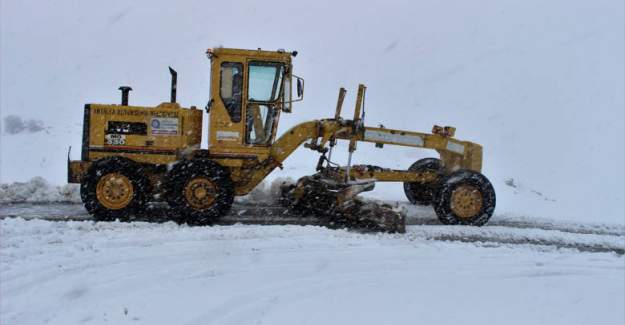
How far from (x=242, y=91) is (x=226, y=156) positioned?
101cm

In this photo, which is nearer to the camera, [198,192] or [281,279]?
[281,279]

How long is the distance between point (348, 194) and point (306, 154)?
10.2 meters

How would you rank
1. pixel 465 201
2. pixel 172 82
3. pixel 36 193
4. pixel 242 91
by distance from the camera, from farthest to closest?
pixel 36 193 < pixel 465 201 < pixel 172 82 < pixel 242 91

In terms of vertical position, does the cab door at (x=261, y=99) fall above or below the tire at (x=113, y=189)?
above

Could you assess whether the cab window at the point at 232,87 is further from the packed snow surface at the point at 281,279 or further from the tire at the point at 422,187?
the tire at the point at 422,187

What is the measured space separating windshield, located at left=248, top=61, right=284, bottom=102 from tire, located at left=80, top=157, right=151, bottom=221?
204cm

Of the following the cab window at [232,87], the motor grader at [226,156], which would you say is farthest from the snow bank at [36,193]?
the cab window at [232,87]

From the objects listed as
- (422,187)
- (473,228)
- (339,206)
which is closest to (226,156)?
(339,206)

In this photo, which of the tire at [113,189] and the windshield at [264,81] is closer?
the tire at [113,189]

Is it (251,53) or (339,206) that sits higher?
(251,53)

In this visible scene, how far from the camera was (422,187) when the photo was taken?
35.4 feet

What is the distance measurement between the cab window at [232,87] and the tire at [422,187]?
151 inches

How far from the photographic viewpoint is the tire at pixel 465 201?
8766mm

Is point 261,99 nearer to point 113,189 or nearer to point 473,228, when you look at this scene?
point 113,189
